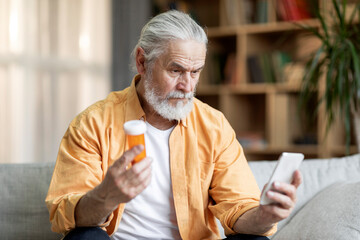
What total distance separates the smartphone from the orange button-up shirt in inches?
10.4

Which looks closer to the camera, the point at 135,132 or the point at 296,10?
the point at 135,132

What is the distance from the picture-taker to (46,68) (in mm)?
2930

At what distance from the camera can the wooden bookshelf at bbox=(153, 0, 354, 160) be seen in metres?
3.35

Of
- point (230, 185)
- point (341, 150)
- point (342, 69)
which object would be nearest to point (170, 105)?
point (230, 185)

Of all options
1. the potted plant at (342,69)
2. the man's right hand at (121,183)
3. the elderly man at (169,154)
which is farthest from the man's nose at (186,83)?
the potted plant at (342,69)

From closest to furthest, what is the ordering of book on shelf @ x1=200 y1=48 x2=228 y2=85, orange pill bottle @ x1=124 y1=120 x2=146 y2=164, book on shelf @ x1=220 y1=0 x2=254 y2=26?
orange pill bottle @ x1=124 y1=120 x2=146 y2=164, book on shelf @ x1=220 y1=0 x2=254 y2=26, book on shelf @ x1=200 y1=48 x2=228 y2=85

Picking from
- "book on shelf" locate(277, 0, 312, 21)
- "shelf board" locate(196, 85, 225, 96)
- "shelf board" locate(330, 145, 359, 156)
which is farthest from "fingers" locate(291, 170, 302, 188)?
"shelf board" locate(196, 85, 225, 96)

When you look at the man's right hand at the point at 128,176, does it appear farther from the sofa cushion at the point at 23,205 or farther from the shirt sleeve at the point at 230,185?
the sofa cushion at the point at 23,205

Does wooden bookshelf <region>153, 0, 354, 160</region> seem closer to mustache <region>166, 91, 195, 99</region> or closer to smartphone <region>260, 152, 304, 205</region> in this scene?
mustache <region>166, 91, 195, 99</region>

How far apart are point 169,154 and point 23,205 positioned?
64 cm

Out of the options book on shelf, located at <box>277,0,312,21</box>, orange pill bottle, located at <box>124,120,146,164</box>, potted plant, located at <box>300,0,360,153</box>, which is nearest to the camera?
orange pill bottle, located at <box>124,120,146,164</box>

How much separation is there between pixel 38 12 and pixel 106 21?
0.70 meters

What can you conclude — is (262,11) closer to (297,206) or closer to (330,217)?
(297,206)

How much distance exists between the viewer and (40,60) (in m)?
2.87
